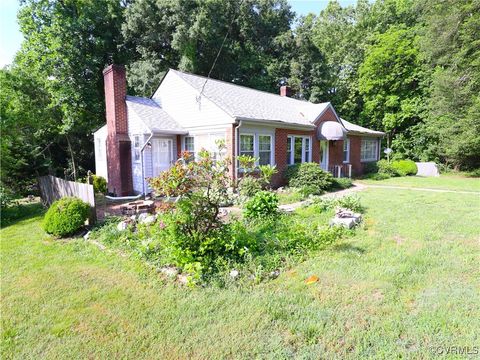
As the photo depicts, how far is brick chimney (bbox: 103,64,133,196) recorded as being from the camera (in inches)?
501

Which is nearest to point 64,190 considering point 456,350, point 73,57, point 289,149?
point 289,149

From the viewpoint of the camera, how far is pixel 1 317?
367 cm

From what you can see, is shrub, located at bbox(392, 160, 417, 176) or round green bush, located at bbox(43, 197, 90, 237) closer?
round green bush, located at bbox(43, 197, 90, 237)

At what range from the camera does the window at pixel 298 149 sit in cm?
1417

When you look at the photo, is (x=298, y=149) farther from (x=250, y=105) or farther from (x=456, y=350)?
(x=456, y=350)

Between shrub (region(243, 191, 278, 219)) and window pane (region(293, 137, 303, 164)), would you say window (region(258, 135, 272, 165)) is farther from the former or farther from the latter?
shrub (region(243, 191, 278, 219))

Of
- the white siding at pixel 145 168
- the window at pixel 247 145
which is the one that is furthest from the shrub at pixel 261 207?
the white siding at pixel 145 168

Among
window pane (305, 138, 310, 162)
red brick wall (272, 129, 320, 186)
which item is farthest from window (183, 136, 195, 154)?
window pane (305, 138, 310, 162)

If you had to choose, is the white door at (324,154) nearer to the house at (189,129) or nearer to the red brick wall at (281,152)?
the house at (189,129)

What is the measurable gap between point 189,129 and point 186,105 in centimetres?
122

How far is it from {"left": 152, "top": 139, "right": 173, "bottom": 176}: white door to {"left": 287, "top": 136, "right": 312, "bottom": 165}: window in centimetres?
590

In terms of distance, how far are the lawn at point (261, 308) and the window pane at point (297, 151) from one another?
29.3 ft

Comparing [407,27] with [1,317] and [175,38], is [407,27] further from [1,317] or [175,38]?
[1,317]

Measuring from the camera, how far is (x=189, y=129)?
13.4 meters
